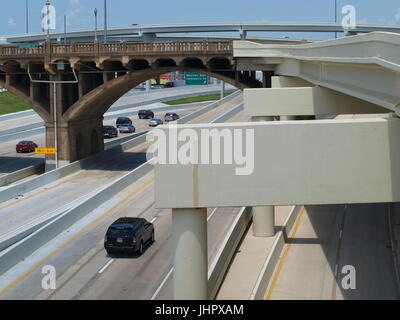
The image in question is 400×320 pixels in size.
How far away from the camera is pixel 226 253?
25531 mm

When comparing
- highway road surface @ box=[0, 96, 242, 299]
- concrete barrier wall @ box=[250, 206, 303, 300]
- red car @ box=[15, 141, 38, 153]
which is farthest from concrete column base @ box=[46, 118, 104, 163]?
concrete barrier wall @ box=[250, 206, 303, 300]

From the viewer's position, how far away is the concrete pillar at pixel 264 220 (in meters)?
29.2

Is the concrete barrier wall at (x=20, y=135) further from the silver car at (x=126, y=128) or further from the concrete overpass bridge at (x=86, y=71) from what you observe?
the concrete overpass bridge at (x=86, y=71)

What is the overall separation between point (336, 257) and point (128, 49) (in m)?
27.2

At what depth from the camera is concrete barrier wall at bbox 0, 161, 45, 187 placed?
48625 mm

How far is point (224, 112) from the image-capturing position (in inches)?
3314

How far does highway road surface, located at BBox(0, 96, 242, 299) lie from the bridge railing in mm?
10548

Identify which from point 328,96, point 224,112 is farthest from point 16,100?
point 328,96

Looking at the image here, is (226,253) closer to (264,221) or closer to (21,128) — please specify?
(264,221)

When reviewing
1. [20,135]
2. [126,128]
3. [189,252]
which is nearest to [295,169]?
[189,252]

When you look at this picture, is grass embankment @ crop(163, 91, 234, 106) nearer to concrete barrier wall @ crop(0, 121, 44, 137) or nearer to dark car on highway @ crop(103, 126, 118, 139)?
concrete barrier wall @ crop(0, 121, 44, 137)

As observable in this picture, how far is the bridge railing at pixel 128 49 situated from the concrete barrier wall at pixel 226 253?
1840 cm
